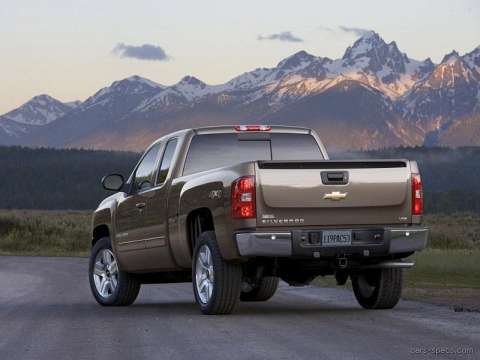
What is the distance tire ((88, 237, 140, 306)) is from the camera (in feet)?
49.3

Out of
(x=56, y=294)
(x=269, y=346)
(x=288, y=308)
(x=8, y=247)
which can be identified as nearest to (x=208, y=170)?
(x=288, y=308)

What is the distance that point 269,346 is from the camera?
951 centimetres

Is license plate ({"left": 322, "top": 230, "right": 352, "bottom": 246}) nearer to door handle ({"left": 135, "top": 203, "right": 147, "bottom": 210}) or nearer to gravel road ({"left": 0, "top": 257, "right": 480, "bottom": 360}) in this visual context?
gravel road ({"left": 0, "top": 257, "right": 480, "bottom": 360})

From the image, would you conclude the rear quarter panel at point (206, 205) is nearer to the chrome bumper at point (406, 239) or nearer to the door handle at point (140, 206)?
the door handle at point (140, 206)

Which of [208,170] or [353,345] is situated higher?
[208,170]

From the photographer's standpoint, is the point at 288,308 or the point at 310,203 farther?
the point at 288,308

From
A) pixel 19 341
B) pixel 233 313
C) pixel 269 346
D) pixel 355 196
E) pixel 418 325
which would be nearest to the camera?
pixel 269 346

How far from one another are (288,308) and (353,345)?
15.7ft

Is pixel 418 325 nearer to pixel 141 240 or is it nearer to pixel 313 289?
pixel 141 240

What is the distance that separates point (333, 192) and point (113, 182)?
3829mm

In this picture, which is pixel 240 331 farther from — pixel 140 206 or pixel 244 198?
pixel 140 206

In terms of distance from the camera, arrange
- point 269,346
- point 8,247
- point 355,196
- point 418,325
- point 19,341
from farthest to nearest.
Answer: point 8,247 → point 355,196 → point 418,325 → point 19,341 → point 269,346

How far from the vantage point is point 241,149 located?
13805 mm

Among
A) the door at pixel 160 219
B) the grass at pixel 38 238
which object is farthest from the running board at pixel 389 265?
the grass at pixel 38 238
